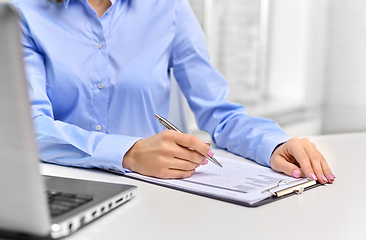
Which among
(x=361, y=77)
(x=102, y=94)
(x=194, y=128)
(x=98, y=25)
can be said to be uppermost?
(x=98, y=25)

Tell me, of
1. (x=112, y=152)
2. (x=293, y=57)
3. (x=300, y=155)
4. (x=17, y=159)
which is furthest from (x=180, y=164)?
(x=293, y=57)

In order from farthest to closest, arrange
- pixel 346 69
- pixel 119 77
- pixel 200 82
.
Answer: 1. pixel 346 69
2. pixel 200 82
3. pixel 119 77

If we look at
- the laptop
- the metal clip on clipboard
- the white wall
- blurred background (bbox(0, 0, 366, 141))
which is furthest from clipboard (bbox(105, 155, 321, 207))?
the white wall

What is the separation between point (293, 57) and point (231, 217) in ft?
8.30

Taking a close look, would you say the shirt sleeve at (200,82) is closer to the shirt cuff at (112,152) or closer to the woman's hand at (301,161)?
the woman's hand at (301,161)

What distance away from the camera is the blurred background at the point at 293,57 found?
2.25 metres

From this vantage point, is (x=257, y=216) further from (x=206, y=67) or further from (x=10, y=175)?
(x=206, y=67)

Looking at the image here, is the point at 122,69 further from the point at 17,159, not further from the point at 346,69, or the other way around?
the point at 346,69

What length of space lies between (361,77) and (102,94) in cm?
173

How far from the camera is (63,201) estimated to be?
470mm

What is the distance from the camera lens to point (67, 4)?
105cm

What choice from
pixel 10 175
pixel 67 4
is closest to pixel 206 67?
pixel 67 4

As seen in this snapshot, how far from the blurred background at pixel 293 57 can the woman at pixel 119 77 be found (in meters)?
0.93

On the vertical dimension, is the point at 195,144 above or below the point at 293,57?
above
